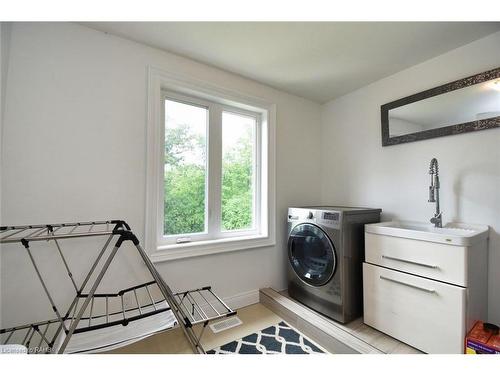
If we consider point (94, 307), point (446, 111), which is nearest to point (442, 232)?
point (446, 111)

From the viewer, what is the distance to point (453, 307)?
1260 millimetres

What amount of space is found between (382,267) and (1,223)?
8.27 ft

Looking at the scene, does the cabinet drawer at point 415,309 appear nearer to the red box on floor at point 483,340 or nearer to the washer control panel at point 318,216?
the red box on floor at point 483,340

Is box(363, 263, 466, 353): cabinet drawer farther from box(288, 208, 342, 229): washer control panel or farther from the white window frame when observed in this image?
the white window frame

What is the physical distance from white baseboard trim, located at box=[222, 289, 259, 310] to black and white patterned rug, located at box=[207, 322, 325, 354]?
407 mm

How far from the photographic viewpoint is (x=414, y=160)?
1.88 meters

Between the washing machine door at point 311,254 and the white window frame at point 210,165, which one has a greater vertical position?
the white window frame at point 210,165

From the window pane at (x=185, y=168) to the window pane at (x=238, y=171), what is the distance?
22 cm

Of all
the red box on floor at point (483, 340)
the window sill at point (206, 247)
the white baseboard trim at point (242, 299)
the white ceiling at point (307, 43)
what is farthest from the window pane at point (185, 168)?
the red box on floor at point (483, 340)

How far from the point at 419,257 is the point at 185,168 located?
6.27 ft

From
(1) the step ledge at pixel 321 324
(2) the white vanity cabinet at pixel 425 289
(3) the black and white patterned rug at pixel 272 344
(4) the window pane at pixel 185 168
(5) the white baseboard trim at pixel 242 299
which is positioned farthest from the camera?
(5) the white baseboard trim at pixel 242 299

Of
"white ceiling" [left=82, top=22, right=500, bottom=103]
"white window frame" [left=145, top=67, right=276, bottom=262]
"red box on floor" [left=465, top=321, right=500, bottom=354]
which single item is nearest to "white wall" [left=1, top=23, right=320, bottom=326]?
"white window frame" [left=145, top=67, right=276, bottom=262]

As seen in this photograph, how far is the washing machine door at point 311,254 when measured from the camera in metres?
1.79
